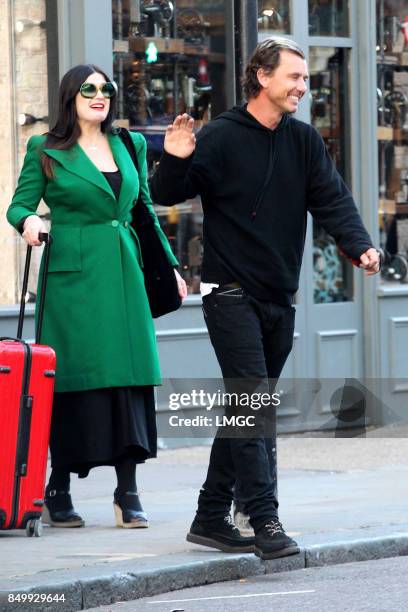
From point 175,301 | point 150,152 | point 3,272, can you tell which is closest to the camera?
point 175,301

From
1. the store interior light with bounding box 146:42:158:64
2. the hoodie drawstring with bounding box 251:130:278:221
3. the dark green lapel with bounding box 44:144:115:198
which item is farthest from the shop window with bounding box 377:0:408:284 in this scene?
the hoodie drawstring with bounding box 251:130:278:221

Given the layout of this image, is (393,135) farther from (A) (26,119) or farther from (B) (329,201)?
(B) (329,201)

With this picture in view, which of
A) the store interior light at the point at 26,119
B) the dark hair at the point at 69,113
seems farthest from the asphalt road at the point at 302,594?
the store interior light at the point at 26,119

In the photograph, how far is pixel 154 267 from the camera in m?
7.27

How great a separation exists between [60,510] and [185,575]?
1265 millimetres

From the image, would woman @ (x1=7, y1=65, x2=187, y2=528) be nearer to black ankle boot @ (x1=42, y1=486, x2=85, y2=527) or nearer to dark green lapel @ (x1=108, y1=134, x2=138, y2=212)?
dark green lapel @ (x1=108, y1=134, x2=138, y2=212)

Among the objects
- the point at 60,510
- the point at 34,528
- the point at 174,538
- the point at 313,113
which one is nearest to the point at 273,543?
the point at 174,538

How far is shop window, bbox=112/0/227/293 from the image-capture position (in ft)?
34.8

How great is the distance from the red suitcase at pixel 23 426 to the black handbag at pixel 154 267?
820 mm

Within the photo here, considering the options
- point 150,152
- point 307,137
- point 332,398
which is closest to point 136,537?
point 307,137

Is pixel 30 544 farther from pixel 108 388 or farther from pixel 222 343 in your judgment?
pixel 222 343

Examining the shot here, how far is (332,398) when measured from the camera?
11828 millimetres

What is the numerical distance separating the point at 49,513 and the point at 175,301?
1.13 m

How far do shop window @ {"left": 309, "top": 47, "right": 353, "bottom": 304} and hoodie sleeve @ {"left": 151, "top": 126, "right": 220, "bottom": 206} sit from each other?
17.5 ft
